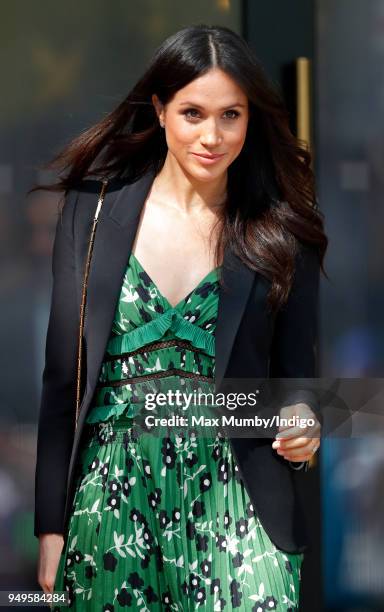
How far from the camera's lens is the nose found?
8.73 feet

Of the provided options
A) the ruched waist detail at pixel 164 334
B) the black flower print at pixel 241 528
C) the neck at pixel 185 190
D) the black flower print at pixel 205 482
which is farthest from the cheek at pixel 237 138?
the black flower print at pixel 241 528

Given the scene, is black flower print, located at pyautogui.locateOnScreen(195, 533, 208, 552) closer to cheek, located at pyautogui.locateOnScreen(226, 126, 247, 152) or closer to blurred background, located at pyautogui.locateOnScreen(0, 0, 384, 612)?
cheek, located at pyautogui.locateOnScreen(226, 126, 247, 152)

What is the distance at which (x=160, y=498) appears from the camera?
2.67 meters

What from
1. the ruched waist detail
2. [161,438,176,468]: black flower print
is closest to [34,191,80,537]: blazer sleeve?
the ruched waist detail

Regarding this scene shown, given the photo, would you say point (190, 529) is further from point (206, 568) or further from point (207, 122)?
point (207, 122)

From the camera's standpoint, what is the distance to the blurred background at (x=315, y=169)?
376 centimetres

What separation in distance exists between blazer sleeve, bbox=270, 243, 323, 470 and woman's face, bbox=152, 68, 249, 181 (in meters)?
0.30

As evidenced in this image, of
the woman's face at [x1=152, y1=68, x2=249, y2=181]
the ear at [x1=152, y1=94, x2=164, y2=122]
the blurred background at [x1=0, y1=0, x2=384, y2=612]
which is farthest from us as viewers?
the blurred background at [x1=0, y1=0, x2=384, y2=612]

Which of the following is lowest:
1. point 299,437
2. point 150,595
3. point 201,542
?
point 150,595

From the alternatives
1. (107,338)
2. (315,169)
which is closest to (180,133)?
(107,338)

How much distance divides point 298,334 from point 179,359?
32 cm

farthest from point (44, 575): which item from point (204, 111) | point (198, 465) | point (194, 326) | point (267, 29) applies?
point (267, 29)

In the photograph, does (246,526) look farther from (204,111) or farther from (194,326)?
(204,111)

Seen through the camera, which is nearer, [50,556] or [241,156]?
[50,556]
